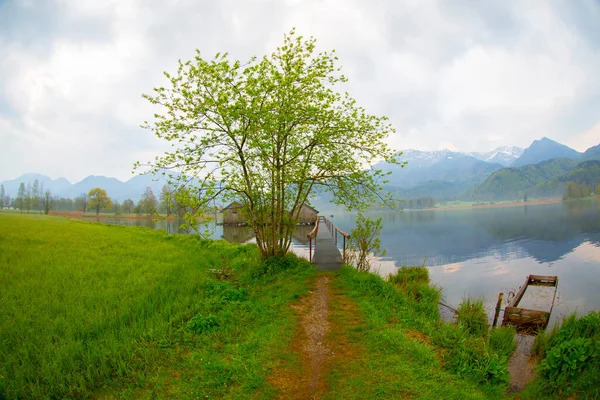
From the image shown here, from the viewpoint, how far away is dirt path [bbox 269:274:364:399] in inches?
181

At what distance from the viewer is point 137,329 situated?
19.8 ft

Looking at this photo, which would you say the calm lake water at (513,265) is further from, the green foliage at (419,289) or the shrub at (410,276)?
the green foliage at (419,289)

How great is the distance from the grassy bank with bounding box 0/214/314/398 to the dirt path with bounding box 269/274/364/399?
12.0 inches

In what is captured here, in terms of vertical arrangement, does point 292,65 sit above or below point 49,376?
above

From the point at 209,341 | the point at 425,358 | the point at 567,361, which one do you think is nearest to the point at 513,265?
the point at 567,361

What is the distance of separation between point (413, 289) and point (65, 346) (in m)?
10.1

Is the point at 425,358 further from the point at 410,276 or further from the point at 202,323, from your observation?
the point at 410,276

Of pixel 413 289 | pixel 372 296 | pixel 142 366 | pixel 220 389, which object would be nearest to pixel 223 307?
pixel 142 366

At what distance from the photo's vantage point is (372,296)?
8.60m

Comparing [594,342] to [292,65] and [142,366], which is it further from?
[292,65]

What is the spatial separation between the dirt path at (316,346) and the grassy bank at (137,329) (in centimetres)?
31

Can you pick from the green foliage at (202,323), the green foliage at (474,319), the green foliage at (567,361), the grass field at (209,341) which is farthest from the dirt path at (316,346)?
the green foliage at (474,319)

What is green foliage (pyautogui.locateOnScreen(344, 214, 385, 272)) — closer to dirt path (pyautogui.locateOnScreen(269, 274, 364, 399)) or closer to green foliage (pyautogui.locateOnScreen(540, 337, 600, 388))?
dirt path (pyautogui.locateOnScreen(269, 274, 364, 399))

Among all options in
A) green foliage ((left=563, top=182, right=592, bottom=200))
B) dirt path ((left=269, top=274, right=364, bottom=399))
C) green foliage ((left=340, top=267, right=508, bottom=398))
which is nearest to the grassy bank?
dirt path ((left=269, top=274, right=364, bottom=399))
